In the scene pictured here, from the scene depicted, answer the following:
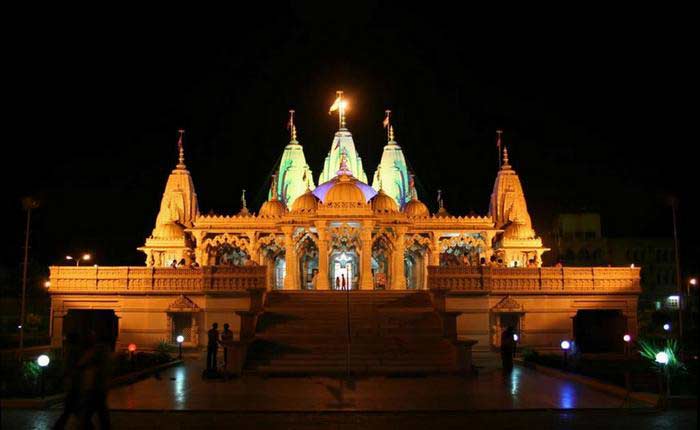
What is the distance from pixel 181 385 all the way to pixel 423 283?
29.9 m

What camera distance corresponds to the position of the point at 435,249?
47094 millimetres

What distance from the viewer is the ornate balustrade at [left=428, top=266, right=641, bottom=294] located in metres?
35.8

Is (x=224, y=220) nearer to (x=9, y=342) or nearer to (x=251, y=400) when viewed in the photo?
(x=9, y=342)

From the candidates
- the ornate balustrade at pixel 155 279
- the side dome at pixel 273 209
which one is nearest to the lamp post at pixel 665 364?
the ornate balustrade at pixel 155 279

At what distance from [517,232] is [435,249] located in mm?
7761

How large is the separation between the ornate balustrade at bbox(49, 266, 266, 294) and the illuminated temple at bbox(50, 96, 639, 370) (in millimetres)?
47

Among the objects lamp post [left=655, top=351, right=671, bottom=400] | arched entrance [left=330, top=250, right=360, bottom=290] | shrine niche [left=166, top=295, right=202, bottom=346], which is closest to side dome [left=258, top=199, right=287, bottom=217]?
arched entrance [left=330, top=250, right=360, bottom=290]

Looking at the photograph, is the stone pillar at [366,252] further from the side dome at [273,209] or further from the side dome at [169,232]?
the side dome at [169,232]

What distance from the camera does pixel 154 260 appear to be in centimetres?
5169

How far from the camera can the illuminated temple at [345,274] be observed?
35.8 meters

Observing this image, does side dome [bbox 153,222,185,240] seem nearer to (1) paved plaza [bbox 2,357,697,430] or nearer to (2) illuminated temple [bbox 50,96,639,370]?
(2) illuminated temple [bbox 50,96,639,370]

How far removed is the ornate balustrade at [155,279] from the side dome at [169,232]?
44.2 feet

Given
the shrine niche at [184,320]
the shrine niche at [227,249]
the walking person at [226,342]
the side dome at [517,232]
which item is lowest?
the walking person at [226,342]

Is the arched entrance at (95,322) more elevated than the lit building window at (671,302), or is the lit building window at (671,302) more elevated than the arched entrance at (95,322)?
the lit building window at (671,302)
